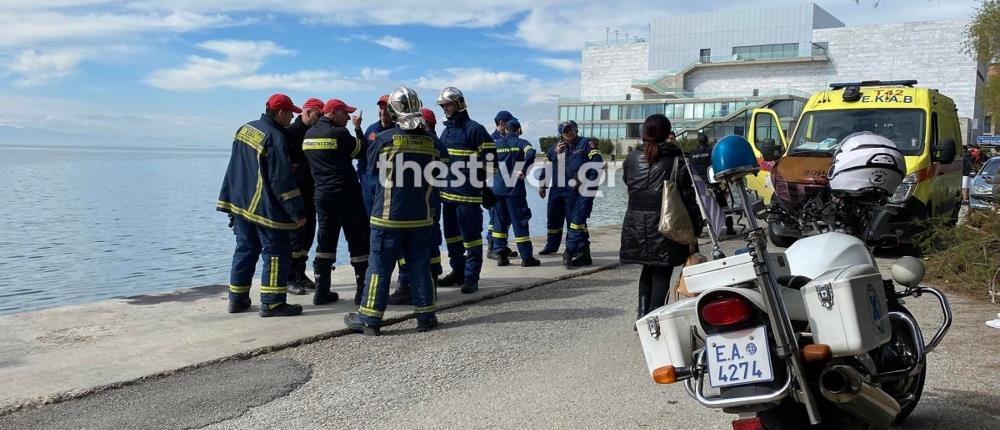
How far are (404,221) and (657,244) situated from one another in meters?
1.91

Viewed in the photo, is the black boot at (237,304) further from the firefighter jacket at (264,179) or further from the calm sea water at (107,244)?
the calm sea water at (107,244)

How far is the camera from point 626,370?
507cm

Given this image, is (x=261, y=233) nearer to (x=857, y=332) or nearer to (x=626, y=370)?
(x=626, y=370)

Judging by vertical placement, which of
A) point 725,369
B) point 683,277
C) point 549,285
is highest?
point 683,277

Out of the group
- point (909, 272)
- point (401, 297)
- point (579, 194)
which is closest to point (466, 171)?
point (401, 297)

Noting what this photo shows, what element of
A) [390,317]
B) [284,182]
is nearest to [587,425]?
[390,317]

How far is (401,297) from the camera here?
716 cm

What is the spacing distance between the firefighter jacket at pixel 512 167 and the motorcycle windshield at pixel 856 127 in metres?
4.37

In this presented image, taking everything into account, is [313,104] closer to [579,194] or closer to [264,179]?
[264,179]

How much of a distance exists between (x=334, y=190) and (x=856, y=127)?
7998mm

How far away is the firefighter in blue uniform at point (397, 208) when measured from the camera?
5934 millimetres

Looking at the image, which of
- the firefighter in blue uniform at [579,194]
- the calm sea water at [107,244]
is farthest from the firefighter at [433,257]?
the calm sea water at [107,244]

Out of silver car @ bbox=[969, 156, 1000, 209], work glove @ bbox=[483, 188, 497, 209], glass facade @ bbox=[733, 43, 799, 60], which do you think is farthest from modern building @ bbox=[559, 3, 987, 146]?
work glove @ bbox=[483, 188, 497, 209]

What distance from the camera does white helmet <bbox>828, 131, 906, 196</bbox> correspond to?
4188 millimetres
